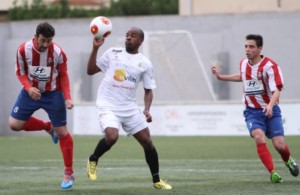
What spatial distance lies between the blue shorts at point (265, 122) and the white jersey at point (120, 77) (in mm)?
1948

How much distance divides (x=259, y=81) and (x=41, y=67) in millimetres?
3142

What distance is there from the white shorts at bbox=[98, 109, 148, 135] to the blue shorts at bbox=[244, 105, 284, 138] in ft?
6.12

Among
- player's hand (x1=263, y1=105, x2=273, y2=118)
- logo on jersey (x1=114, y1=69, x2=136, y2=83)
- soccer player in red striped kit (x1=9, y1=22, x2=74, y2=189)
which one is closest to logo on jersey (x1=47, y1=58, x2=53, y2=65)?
soccer player in red striped kit (x1=9, y1=22, x2=74, y2=189)

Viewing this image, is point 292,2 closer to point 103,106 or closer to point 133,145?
point 133,145

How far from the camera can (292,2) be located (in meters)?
43.8

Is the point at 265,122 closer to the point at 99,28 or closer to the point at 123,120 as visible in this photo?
the point at 123,120

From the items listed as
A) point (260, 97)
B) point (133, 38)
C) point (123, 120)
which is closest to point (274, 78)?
point (260, 97)

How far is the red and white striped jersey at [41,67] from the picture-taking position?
12.5 meters

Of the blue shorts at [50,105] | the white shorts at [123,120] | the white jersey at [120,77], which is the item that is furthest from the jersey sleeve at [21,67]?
the white shorts at [123,120]

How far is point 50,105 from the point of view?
12711 millimetres

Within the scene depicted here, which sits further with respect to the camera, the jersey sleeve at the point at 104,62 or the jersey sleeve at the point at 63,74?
the jersey sleeve at the point at 63,74

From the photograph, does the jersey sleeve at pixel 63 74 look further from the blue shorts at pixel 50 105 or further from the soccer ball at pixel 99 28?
the soccer ball at pixel 99 28

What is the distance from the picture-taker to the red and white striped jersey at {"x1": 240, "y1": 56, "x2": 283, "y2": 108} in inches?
532

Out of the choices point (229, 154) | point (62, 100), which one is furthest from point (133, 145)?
point (62, 100)
